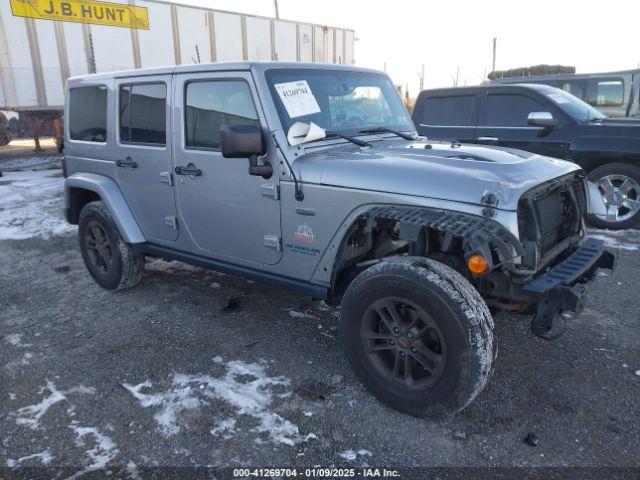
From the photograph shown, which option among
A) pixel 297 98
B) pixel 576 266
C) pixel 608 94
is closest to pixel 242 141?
pixel 297 98

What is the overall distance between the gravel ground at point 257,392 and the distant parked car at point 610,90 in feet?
18.4

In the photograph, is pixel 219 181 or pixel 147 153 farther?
pixel 147 153

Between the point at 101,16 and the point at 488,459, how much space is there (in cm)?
1394

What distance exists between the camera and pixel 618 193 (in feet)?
21.1

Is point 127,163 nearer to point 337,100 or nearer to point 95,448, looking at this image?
point 337,100

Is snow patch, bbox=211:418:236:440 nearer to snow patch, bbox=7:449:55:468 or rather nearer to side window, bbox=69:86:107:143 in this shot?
snow patch, bbox=7:449:55:468

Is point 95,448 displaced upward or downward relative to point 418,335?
downward

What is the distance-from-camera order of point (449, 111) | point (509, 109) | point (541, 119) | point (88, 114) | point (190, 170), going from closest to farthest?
point (190, 170), point (88, 114), point (541, 119), point (509, 109), point (449, 111)

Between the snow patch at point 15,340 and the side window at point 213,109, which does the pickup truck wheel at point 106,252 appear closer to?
the snow patch at point 15,340

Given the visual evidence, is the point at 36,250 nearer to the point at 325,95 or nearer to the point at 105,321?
the point at 105,321

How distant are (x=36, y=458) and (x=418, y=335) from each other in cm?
209

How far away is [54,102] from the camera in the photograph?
44.1 feet

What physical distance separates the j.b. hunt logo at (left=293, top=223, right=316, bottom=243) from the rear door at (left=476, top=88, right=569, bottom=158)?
164 inches

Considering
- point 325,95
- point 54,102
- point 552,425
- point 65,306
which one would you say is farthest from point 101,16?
point 552,425
